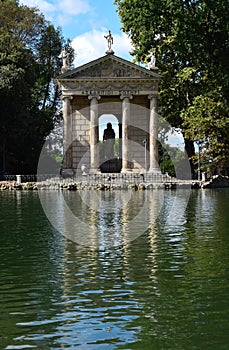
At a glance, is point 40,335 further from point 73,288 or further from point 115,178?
point 115,178

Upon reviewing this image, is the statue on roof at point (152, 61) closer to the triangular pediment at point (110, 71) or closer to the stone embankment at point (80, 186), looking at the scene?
the triangular pediment at point (110, 71)

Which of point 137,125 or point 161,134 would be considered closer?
point 137,125

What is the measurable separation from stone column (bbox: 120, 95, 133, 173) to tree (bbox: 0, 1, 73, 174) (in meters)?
10.4

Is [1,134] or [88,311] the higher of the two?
[1,134]

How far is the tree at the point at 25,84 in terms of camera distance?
5906 cm

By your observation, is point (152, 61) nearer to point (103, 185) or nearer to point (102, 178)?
point (102, 178)

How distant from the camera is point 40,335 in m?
7.33

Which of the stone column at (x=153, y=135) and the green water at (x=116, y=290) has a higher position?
the stone column at (x=153, y=135)

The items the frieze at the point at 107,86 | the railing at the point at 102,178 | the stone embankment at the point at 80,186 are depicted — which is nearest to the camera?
the stone embankment at the point at 80,186

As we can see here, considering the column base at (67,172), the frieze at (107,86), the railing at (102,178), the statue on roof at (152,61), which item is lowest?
the railing at (102,178)

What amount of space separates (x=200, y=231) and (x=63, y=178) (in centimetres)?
3582

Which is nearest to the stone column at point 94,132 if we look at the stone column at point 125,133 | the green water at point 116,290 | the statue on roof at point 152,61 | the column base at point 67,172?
the column base at point 67,172

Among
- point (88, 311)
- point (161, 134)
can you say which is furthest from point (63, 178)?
point (88, 311)

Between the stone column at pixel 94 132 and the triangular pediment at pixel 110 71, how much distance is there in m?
2.27
